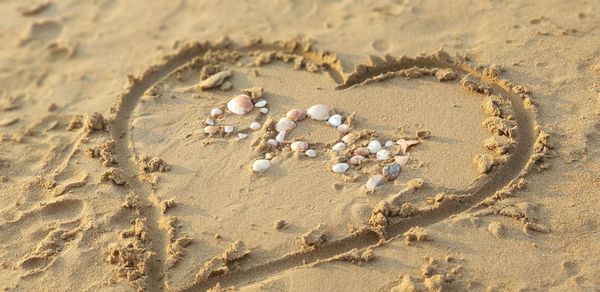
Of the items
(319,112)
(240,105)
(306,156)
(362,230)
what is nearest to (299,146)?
(306,156)

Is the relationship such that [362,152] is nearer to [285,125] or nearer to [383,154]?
[383,154]

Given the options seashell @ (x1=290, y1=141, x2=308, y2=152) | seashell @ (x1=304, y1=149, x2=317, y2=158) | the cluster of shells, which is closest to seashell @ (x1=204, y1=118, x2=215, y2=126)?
the cluster of shells

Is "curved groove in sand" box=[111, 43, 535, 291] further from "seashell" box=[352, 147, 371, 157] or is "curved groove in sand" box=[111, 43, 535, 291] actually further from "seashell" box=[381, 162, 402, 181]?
"seashell" box=[352, 147, 371, 157]

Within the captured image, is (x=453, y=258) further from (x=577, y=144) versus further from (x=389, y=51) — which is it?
(x=389, y=51)

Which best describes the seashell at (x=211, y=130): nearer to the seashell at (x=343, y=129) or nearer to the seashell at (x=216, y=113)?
the seashell at (x=216, y=113)

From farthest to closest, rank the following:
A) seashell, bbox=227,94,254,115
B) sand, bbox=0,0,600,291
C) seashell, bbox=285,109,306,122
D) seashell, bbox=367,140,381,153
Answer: seashell, bbox=227,94,254,115
seashell, bbox=285,109,306,122
seashell, bbox=367,140,381,153
sand, bbox=0,0,600,291

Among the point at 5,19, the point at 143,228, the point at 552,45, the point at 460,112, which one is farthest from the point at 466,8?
the point at 5,19
